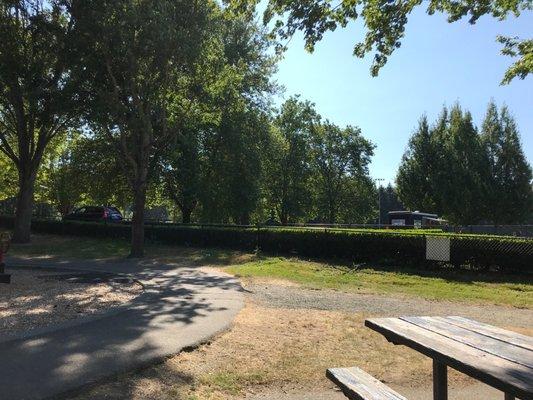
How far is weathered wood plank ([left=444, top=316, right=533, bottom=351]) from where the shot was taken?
142 inches

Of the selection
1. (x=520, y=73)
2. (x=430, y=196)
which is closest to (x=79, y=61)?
(x=520, y=73)

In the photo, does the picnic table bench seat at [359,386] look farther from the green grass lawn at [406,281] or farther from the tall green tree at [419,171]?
the tall green tree at [419,171]

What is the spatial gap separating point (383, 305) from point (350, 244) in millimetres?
8114

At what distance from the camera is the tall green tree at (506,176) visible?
36.7m

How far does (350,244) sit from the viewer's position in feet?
60.5

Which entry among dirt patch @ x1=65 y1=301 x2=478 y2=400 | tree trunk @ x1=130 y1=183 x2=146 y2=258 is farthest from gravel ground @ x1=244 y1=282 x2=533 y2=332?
tree trunk @ x1=130 y1=183 x2=146 y2=258

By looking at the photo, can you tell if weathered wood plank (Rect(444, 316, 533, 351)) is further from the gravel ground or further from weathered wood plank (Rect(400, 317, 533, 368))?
the gravel ground

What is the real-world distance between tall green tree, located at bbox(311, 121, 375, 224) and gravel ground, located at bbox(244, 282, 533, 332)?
47106 mm

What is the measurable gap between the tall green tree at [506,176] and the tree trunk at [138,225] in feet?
86.1

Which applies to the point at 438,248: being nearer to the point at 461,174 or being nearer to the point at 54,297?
the point at 54,297

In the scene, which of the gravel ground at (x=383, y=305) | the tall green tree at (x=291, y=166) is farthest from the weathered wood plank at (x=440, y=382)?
the tall green tree at (x=291, y=166)

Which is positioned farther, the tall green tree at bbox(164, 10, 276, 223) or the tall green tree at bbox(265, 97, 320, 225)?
the tall green tree at bbox(265, 97, 320, 225)

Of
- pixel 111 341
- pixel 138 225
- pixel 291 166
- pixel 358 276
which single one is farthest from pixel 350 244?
pixel 291 166

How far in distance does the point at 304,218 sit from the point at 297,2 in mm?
46102
